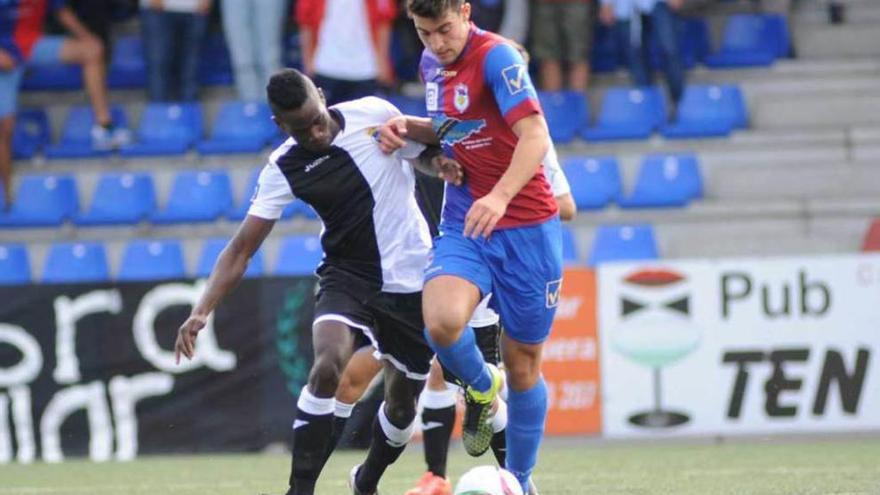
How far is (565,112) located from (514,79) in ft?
27.9

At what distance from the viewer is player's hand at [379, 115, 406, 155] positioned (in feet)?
25.4

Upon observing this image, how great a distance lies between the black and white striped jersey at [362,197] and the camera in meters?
7.93

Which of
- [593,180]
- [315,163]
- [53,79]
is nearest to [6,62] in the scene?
[53,79]

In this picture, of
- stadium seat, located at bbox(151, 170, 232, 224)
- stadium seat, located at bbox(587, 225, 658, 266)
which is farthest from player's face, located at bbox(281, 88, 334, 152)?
stadium seat, located at bbox(151, 170, 232, 224)

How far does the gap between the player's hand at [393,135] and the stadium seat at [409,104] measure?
7519mm

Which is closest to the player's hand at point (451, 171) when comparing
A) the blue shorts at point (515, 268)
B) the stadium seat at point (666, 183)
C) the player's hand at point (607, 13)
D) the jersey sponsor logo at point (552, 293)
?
the blue shorts at point (515, 268)

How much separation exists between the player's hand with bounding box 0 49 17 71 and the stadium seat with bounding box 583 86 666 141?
4.97 m

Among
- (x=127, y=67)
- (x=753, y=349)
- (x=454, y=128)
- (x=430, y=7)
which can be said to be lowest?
(x=753, y=349)

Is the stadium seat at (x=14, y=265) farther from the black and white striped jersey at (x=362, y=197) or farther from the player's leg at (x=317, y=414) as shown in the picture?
the player's leg at (x=317, y=414)

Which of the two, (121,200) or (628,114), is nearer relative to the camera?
(121,200)

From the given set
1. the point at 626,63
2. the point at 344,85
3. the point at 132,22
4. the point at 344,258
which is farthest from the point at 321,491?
the point at 132,22

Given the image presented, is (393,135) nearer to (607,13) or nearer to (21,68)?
(607,13)

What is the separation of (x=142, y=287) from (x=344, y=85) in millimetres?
2865

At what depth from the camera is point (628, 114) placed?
15633mm
